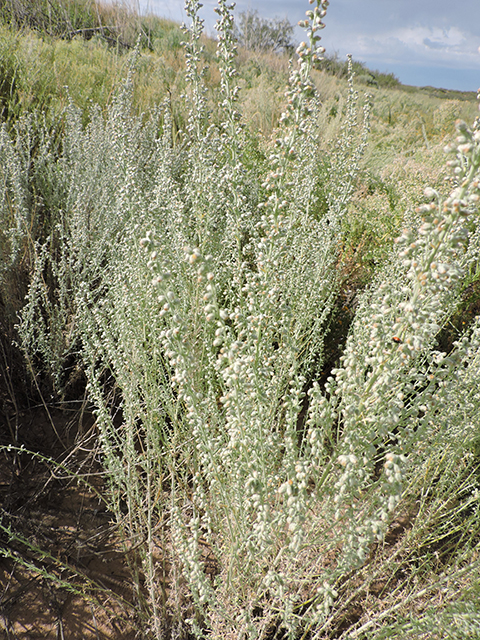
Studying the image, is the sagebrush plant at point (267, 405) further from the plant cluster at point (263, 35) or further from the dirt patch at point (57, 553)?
the plant cluster at point (263, 35)

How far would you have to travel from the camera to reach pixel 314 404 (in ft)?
4.58

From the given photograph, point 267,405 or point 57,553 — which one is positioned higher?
point 267,405

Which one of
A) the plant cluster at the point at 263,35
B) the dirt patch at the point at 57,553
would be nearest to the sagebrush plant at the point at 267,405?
the dirt patch at the point at 57,553

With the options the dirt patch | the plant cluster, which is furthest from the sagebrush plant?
the plant cluster

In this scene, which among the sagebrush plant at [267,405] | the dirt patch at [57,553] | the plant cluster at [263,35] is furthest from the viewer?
the plant cluster at [263,35]

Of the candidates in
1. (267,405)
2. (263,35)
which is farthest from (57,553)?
(263,35)

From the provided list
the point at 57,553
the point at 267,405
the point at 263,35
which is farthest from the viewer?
the point at 263,35

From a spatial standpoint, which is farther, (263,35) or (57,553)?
(263,35)

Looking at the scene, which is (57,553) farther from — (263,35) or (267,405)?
(263,35)

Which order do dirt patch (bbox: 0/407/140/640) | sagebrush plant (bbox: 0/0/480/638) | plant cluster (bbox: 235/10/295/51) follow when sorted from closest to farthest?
1. sagebrush plant (bbox: 0/0/480/638)
2. dirt patch (bbox: 0/407/140/640)
3. plant cluster (bbox: 235/10/295/51)

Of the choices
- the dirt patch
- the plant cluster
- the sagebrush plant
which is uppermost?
the plant cluster

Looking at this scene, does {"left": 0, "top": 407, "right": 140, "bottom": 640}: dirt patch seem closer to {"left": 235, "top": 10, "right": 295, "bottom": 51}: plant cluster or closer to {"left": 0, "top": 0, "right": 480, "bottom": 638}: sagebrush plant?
{"left": 0, "top": 0, "right": 480, "bottom": 638}: sagebrush plant

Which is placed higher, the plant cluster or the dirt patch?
the plant cluster

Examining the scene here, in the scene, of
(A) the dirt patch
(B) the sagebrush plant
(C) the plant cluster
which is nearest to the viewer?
(B) the sagebrush plant
